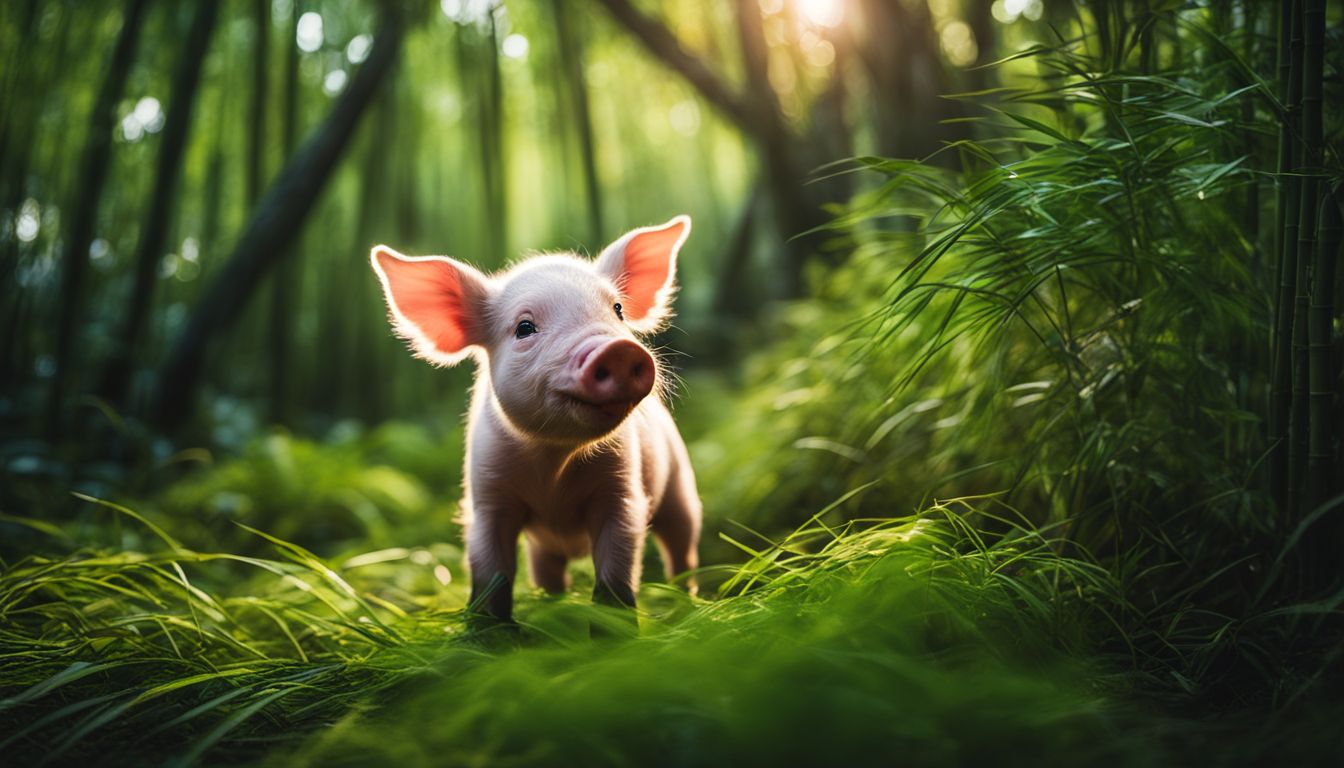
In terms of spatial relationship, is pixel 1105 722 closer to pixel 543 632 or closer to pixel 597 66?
pixel 543 632

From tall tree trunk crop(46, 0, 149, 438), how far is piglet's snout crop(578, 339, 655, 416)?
3278mm

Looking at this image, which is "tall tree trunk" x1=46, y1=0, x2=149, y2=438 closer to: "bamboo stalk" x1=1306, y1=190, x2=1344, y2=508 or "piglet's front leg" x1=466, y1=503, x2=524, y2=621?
"piglet's front leg" x1=466, y1=503, x2=524, y2=621

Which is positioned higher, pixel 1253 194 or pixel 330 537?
pixel 1253 194

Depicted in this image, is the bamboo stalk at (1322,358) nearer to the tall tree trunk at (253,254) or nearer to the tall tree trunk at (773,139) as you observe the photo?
the tall tree trunk at (773,139)

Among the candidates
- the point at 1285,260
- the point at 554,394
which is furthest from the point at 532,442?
the point at 1285,260

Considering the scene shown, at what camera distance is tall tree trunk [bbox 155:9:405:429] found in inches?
194

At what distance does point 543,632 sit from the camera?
5.37 feet

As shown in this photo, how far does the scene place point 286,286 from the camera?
553 centimetres

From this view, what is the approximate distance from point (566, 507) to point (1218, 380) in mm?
1508

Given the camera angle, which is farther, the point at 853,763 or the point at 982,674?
the point at 982,674

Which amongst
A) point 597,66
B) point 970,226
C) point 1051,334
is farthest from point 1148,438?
point 597,66

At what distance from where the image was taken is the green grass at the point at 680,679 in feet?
3.39

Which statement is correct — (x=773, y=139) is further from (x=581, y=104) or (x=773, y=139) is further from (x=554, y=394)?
(x=554, y=394)

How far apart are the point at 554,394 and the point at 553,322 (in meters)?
0.21
